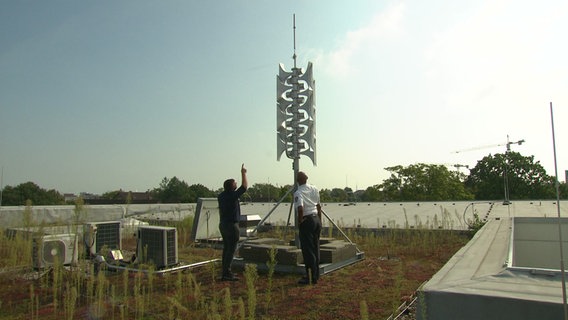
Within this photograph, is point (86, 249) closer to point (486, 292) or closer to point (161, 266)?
point (161, 266)

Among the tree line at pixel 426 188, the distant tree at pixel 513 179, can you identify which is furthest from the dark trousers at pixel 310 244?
the distant tree at pixel 513 179

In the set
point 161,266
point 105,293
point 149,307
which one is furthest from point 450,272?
point 161,266

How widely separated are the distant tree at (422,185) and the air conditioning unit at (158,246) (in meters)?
39.4

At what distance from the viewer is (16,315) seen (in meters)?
4.86

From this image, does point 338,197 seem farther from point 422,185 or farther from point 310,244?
point 310,244

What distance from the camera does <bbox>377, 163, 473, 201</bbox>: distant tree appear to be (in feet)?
143

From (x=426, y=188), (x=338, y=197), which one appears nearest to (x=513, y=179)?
(x=426, y=188)

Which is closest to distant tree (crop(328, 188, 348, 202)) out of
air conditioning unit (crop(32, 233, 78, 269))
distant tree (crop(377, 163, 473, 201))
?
distant tree (crop(377, 163, 473, 201))

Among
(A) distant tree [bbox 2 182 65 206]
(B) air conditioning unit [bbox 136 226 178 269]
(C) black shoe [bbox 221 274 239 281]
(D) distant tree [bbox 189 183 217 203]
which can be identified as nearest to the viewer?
(C) black shoe [bbox 221 274 239 281]

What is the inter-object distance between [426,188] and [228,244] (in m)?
41.3

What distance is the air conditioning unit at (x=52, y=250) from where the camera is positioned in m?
6.83

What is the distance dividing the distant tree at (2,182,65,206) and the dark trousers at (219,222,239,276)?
136 ft

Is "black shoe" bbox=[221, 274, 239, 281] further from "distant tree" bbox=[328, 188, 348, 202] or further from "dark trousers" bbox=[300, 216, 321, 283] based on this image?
"distant tree" bbox=[328, 188, 348, 202]

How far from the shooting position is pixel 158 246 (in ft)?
23.4
